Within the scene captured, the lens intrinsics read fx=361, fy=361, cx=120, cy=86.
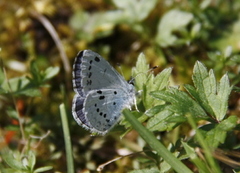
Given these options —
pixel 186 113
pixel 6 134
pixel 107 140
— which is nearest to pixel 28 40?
pixel 6 134

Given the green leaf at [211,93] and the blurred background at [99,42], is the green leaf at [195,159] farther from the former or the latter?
the blurred background at [99,42]

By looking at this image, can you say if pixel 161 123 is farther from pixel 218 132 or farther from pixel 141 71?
pixel 141 71

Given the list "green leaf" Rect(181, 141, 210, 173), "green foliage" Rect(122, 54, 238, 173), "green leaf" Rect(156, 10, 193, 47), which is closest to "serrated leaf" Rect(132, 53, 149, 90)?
"green foliage" Rect(122, 54, 238, 173)

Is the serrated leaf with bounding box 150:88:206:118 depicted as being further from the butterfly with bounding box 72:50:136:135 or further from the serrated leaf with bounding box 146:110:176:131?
the butterfly with bounding box 72:50:136:135

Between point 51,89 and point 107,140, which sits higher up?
point 51,89

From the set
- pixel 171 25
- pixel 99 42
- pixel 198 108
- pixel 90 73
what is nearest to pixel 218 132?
pixel 198 108

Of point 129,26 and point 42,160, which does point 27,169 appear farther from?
point 129,26

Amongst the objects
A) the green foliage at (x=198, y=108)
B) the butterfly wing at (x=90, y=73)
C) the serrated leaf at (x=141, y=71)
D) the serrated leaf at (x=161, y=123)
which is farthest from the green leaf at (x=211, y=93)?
the butterfly wing at (x=90, y=73)
